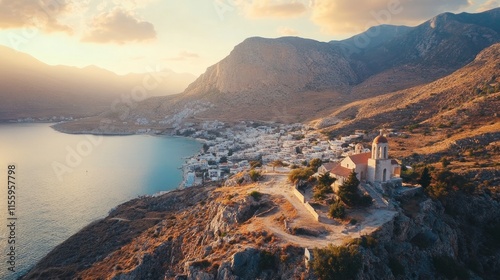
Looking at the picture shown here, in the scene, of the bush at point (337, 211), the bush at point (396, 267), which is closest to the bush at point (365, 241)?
the bush at point (396, 267)

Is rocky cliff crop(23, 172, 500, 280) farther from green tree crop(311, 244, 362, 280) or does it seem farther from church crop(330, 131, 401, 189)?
church crop(330, 131, 401, 189)

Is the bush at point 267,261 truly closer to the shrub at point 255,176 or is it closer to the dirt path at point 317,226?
the dirt path at point 317,226

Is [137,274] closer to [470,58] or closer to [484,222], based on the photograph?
[484,222]

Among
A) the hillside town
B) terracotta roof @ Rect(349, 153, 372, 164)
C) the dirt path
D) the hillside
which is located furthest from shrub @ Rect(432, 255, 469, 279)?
Answer: the hillside


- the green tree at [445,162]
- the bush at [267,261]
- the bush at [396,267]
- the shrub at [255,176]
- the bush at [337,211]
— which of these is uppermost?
the green tree at [445,162]

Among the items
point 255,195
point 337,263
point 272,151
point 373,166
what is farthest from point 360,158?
point 272,151

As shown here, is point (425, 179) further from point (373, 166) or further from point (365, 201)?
point (365, 201)
